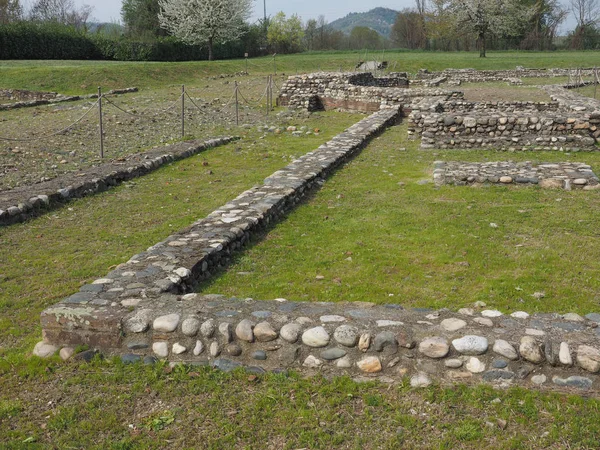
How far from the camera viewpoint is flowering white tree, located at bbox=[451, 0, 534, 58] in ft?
157

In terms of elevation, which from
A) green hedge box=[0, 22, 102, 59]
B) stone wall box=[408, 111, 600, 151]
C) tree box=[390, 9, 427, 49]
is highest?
tree box=[390, 9, 427, 49]

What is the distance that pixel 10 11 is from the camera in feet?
198

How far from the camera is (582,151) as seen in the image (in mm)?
12562

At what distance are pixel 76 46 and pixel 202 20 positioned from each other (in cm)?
1031

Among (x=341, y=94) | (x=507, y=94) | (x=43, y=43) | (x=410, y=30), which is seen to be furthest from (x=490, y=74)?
(x=410, y=30)

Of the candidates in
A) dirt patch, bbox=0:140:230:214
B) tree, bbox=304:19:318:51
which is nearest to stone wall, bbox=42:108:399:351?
dirt patch, bbox=0:140:230:214

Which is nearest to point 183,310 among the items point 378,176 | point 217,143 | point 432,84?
point 378,176

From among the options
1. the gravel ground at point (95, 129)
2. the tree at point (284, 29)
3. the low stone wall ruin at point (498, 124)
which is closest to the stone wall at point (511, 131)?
the low stone wall ruin at point (498, 124)

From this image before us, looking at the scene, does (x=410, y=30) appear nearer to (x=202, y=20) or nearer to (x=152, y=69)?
(x=202, y=20)

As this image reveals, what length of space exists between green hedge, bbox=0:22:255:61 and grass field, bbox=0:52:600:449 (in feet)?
115

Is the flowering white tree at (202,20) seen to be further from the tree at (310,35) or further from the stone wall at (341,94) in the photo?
the tree at (310,35)

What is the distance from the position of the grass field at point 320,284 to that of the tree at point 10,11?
56599 millimetres

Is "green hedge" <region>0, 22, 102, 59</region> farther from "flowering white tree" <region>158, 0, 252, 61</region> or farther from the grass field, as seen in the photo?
the grass field

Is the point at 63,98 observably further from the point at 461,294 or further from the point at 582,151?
the point at 461,294
